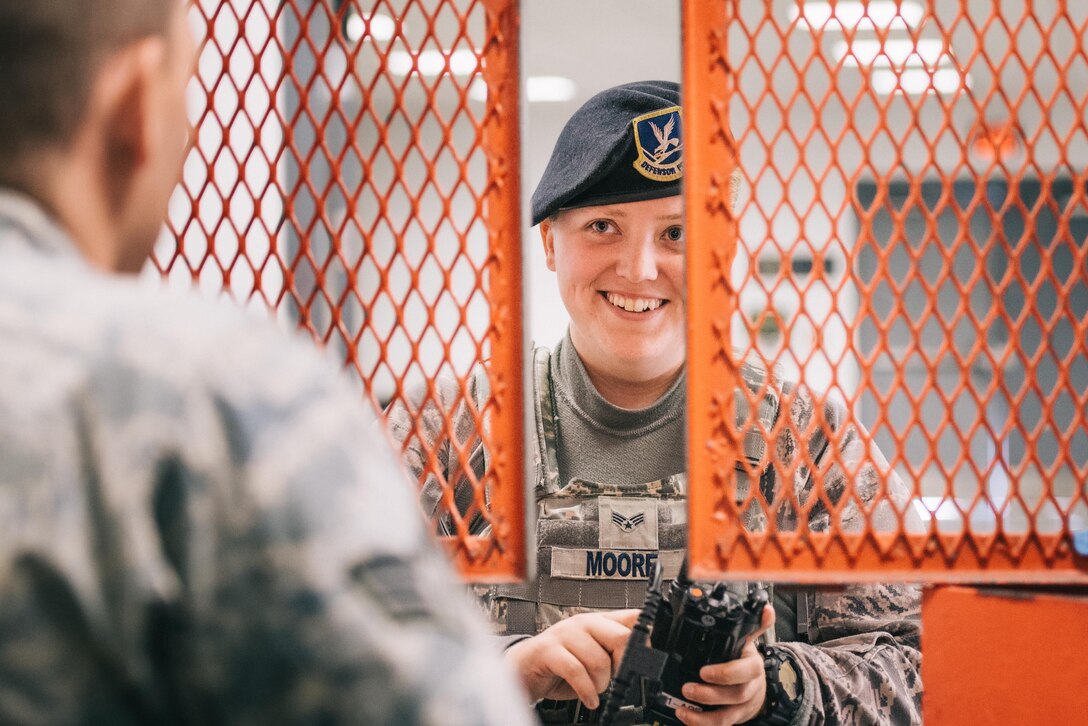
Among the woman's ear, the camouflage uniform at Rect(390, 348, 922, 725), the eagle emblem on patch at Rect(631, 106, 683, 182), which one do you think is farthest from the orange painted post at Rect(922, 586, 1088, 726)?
the woman's ear

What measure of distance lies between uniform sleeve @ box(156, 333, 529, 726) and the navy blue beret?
1001 millimetres

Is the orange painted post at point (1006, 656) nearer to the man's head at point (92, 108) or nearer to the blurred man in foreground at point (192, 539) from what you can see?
the blurred man in foreground at point (192, 539)

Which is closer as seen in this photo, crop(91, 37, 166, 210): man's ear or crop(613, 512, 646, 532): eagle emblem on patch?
crop(91, 37, 166, 210): man's ear

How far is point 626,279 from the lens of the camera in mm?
1455

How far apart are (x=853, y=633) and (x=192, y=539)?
1.20 m

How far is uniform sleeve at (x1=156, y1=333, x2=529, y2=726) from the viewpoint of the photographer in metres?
0.36

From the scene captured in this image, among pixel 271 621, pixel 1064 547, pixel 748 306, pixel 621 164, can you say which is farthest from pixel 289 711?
pixel 748 306

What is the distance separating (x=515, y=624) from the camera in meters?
1.44

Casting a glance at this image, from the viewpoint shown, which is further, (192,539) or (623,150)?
(623,150)

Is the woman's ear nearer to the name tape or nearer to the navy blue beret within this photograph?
the navy blue beret

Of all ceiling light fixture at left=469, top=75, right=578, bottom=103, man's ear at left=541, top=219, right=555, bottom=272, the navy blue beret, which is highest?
ceiling light fixture at left=469, top=75, right=578, bottom=103

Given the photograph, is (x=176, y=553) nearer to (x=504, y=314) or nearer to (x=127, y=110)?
(x=127, y=110)

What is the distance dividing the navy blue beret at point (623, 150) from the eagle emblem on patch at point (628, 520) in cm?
45

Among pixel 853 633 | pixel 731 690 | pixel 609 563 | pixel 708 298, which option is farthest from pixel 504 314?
pixel 853 633
